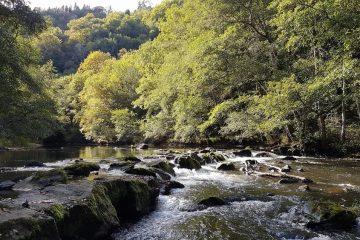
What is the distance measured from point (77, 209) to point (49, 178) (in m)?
3.19

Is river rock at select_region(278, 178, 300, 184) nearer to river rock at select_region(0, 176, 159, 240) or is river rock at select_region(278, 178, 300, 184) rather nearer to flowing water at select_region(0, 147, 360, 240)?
flowing water at select_region(0, 147, 360, 240)

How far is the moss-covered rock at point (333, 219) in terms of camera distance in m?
8.80

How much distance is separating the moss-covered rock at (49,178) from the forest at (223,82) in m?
6.77

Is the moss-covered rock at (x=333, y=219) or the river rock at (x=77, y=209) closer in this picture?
the river rock at (x=77, y=209)

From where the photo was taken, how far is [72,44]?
402ft

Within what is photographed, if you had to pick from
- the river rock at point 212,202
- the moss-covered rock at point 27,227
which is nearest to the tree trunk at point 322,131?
the river rock at point 212,202

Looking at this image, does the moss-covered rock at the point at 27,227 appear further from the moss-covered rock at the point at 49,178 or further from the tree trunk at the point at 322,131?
the tree trunk at the point at 322,131

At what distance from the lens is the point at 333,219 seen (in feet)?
29.1

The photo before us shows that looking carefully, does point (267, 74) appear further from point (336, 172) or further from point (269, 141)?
point (336, 172)

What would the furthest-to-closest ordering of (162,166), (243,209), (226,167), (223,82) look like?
1. (223,82)
2. (226,167)
3. (162,166)
4. (243,209)

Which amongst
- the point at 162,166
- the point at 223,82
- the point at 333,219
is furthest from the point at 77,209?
the point at 223,82

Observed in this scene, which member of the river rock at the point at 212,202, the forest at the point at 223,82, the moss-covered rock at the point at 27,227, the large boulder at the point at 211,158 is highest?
the forest at the point at 223,82

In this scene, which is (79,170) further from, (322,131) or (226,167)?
(322,131)

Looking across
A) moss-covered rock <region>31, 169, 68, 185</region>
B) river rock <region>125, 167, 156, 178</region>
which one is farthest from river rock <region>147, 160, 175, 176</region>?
moss-covered rock <region>31, 169, 68, 185</region>
